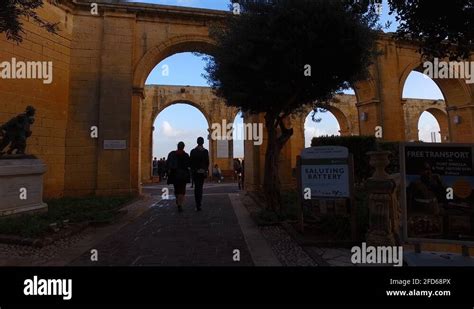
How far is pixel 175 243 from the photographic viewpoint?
4473 mm

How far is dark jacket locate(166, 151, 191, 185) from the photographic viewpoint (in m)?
7.52

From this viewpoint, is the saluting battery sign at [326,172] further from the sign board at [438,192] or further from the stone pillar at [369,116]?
the stone pillar at [369,116]

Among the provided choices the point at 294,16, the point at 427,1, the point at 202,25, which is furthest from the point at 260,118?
the point at 427,1

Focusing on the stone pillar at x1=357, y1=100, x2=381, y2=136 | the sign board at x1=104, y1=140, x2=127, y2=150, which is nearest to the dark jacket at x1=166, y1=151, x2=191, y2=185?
the sign board at x1=104, y1=140, x2=127, y2=150

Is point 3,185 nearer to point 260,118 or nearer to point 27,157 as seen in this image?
point 27,157

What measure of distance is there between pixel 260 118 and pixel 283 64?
654cm

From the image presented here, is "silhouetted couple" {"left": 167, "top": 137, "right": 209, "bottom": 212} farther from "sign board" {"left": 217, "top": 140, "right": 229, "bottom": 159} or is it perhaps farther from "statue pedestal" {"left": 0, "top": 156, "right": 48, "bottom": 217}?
"sign board" {"left": 217, "top": 140, "right": 229, "bottom": 159}

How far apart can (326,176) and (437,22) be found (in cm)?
348

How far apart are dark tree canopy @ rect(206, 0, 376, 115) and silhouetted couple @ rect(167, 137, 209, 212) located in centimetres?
215

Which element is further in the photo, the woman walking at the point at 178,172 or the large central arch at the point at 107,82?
the large central arch at the point at 107,82

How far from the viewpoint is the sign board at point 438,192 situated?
10.5 ft

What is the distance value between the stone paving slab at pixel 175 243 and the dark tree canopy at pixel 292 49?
2.81 meters

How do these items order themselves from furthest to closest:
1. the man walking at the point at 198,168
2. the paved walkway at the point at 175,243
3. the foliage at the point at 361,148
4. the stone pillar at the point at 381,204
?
1. the foliage at the point at 361,148
2. the man walking at the point at 198,168
3. the stone pillar at the point at 381,204
4. the paved walkway at the point at 175,243

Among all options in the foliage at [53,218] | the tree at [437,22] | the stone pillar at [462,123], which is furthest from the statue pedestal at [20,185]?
the stone pillar at [462,123]
